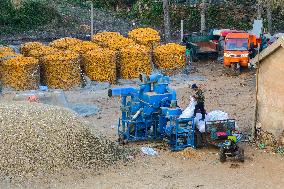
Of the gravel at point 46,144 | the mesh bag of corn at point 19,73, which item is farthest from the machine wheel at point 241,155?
the mesh bag of corn at point 19,73

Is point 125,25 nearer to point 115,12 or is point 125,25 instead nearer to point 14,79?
point 115,12

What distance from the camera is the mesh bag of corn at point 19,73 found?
2041cm

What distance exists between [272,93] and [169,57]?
805 centimetres

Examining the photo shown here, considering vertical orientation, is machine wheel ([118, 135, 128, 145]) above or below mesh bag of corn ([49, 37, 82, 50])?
below

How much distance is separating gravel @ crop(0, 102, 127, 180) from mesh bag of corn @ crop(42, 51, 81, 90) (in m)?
5.83

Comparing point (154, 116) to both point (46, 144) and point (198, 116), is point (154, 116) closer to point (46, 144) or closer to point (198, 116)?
point (198, 116)

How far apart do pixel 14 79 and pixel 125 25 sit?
1246 cm

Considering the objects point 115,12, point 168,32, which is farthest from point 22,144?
point 115,12

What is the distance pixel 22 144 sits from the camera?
1388cm

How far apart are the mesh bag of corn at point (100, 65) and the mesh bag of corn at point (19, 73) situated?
6.60 feet

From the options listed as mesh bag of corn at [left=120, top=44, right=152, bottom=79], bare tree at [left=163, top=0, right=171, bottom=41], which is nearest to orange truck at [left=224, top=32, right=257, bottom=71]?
mesh bag of corn at [left=120, top=44, right=152, bottom=79]

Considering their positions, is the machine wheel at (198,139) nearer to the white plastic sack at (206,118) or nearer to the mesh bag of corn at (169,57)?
the white plastic sack at (206,118)

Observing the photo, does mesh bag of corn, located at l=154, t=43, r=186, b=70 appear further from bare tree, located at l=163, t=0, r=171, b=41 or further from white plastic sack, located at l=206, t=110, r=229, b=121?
white plastic sack, located at l=206, t=110, r=229, b=121

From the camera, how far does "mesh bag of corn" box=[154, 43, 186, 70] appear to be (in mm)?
23188
